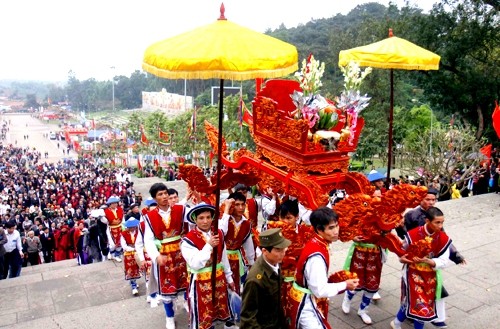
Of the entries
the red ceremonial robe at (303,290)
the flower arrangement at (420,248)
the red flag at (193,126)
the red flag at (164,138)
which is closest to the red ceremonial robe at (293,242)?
the red ceremonial robe at (303,290)

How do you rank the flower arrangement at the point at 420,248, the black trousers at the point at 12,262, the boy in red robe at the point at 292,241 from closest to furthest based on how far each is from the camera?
the boy in red robe at the point at 292,241
the flower arrangement at the point at 420,248
the black trousers at the point at 12,262

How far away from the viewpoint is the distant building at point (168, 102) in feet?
202

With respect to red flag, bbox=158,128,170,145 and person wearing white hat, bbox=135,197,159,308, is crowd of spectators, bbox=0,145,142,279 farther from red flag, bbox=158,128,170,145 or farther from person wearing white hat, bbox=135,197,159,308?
red flag, bbox=158,128,170,145

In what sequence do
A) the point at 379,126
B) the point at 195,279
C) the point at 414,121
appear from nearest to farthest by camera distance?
the point at 195,279 < the point at 379,126 < the point at 414,121

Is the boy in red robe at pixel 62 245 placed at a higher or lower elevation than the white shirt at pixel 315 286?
lower

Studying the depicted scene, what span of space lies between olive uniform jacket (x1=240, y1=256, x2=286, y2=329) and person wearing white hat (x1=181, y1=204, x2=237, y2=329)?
0.85 meters

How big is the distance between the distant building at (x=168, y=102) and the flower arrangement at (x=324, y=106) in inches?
2080

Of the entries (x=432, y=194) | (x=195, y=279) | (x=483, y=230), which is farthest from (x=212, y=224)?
(x=483, y=230)

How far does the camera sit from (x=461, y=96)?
17531 millimetres

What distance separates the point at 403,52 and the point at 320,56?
48.7 metres

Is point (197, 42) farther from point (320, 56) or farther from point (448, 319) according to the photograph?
point (320, 56)

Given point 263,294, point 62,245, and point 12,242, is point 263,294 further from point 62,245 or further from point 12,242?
point 62,245

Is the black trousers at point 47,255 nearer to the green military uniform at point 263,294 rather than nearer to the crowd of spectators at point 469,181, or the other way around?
the green military uniform at point 263,294

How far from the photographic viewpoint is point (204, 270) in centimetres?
460
